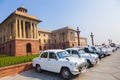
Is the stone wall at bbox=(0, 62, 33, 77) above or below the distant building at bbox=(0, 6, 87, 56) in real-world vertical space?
below

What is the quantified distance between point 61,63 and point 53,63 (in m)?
0.79

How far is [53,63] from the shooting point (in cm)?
853

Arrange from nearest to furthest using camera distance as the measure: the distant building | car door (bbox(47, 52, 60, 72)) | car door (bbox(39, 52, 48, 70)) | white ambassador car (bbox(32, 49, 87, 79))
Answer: white ambassador car (bbox(32, 49, 87, 79)), car door (bbox(47, 52, 60, 72)), car door (bbox(39, 52, 48, 70)), the distant building

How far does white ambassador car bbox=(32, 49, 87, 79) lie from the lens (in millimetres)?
7560

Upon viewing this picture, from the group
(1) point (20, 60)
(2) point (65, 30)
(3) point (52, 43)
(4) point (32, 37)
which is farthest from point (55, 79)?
(3) point (52, 43)

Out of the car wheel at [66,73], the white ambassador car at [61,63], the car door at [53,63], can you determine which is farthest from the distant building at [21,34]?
the car wheel at [66,73]

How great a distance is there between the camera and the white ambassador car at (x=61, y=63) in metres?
7.56

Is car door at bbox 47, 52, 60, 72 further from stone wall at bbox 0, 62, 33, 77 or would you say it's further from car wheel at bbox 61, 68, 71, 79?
stone wall at bbox 0, 62, 33, 77

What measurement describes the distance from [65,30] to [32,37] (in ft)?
69.0

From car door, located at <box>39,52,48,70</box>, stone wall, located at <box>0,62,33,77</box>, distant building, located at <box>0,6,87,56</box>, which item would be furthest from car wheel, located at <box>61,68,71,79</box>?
distant building, located at <box>0,6,87,56</box>

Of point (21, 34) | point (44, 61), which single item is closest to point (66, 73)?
point (44, 61)

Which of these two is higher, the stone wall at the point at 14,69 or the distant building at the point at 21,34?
the distant building at the point at 21,34

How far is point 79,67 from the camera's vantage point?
772cm

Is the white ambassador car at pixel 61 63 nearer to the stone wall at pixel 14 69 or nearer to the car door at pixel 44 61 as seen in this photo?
the car door at pixel 44 61
